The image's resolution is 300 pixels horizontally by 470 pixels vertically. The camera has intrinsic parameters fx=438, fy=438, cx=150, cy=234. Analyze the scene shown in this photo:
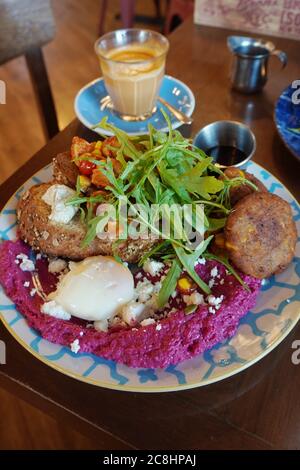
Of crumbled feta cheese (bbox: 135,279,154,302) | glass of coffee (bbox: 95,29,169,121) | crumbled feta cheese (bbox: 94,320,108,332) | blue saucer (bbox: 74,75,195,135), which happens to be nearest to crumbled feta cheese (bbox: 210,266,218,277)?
crumbled feta cheese (bbox: 135,279,154,302)

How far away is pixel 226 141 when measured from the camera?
3.76 feet

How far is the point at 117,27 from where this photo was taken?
3.47 meters

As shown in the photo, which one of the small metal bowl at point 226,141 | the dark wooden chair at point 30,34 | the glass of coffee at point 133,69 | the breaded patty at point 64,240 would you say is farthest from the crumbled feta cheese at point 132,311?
the dark wooden chair at point 30,34

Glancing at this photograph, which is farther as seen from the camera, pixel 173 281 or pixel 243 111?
pixel 243 111

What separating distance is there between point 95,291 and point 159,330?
0.15 metres

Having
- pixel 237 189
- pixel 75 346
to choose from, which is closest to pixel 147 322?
pixel 75 346

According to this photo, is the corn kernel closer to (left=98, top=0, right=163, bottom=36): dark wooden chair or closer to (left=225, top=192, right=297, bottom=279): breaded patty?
(left=225, top=192, right=297, bottom=279): breaded patty

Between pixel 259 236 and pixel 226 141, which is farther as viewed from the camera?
pixel 226 141

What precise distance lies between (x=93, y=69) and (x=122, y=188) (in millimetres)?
2376

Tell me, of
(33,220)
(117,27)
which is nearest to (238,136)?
(33,220)

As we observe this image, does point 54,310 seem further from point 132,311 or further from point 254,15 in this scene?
point 254,15

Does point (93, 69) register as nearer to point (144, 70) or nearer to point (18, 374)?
point (144, 70)

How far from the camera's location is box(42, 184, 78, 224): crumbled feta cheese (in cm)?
94

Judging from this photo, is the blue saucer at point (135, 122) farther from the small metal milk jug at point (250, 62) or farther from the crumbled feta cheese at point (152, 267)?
the crumbled feta cheese at point (152, 267)
